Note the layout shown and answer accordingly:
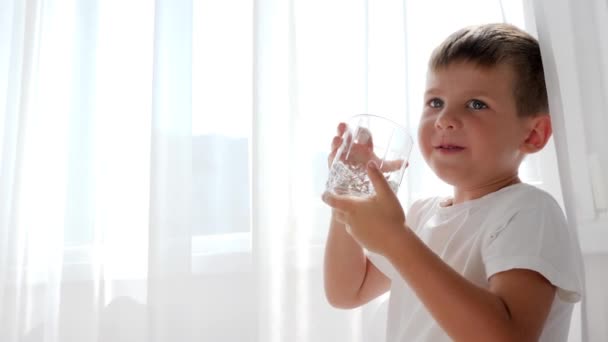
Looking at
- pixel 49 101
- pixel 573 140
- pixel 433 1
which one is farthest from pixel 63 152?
pixel 573 140

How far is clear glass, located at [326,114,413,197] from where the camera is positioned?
2.70ft

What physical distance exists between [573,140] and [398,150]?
0.77 ft

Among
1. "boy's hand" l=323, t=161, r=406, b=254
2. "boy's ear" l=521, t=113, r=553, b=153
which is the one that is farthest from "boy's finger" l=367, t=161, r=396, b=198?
"boy's ear" l=521, t=113, r=553, b=153

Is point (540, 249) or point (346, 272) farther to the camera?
point (346, 272)

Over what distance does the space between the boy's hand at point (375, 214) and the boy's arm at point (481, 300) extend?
4 cm

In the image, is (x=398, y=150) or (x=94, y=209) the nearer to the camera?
(x=398, y=150)

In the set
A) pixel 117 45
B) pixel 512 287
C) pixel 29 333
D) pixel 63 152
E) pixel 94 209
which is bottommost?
pixel 29 333

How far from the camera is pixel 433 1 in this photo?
3.93 ft

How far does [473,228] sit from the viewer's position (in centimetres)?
85

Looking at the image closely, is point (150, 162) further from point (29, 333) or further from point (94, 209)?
point (29, 333)

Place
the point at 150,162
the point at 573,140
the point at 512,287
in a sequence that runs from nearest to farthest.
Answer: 1. the point at 512,287
2. the point at 573,140
3. the point at 150,162

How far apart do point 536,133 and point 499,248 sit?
0.73 ft

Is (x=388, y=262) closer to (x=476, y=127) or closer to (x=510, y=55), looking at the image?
(x=476, y=127)

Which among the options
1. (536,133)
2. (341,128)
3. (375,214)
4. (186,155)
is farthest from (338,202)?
(186,155)
